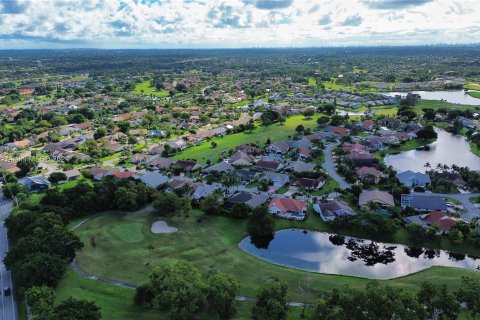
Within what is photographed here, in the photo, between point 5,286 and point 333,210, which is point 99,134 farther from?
point 333,210

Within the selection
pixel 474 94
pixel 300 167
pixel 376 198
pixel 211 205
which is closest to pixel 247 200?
pixel 211 205

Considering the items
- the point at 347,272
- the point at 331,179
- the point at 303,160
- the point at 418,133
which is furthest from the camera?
the point at 418,133

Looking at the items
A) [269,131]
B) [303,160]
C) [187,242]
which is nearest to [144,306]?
[187,242]

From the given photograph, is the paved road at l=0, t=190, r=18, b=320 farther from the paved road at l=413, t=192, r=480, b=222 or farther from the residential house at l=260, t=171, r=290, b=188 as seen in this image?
the paved road at l=413, t=192, r=480, b=222

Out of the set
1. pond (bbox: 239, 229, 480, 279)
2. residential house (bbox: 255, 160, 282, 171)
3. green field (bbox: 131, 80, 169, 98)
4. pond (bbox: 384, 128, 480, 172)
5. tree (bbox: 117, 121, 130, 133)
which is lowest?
pond (bbox: 239, 229, 480, 279)

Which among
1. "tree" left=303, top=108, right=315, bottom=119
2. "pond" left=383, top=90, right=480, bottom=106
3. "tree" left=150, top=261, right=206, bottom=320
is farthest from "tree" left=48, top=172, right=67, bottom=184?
"pond" left=383, top=90, right=480, bottom=106

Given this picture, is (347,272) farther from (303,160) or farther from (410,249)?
(303,160)
